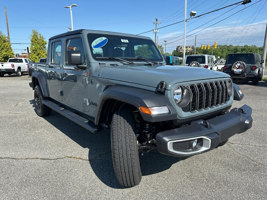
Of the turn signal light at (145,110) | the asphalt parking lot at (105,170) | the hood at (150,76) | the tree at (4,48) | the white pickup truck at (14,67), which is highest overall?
the tree at (4,48)

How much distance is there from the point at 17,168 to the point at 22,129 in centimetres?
177

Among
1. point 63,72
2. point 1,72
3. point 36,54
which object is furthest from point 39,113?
point 36,54

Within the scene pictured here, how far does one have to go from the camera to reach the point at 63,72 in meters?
3.57

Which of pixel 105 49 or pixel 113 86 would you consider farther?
pixel 105 49

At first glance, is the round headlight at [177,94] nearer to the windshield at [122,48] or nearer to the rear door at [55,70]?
the windshield at [122,48]

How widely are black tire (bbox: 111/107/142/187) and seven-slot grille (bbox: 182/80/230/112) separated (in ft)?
2.06

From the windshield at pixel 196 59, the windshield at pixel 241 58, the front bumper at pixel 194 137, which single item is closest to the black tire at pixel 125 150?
the front bumper at pixel 194 137

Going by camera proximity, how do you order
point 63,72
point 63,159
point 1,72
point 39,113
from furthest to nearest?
point 1,72 < point 39,113 < point 63,72 < point 63,159

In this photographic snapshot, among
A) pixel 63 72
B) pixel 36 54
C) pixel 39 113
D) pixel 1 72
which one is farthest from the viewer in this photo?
pixel 36 54

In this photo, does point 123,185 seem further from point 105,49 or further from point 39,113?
point 39,113

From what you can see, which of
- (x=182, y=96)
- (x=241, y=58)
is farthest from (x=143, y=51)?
(x=241, y=58)

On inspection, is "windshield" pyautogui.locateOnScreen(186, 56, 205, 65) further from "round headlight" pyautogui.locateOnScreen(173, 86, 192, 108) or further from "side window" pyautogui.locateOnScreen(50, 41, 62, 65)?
"round headlight" pyautogui.locateOnScreen(173, 86, 192, 108)

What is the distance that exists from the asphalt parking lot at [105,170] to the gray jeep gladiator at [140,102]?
0.41m

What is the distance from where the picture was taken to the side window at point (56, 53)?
3863mm
